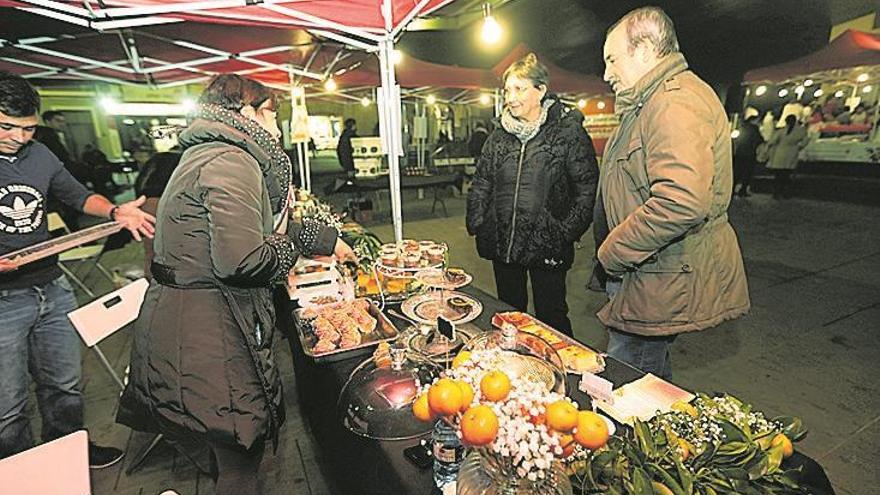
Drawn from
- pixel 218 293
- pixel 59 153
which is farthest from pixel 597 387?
pixel 59 153

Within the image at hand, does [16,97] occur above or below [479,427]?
above

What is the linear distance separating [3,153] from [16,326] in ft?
2.23

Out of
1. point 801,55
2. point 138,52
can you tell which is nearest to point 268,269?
point 138,52

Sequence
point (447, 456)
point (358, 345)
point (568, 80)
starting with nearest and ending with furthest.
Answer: point (447, 456) < point (358, 345) < point (568, 80)

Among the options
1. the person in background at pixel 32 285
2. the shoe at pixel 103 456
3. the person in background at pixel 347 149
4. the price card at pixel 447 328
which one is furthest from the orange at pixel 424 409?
the person in background at pixel 347 149

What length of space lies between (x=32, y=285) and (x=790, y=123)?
12998 millimetres

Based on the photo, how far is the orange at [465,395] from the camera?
0.65 m

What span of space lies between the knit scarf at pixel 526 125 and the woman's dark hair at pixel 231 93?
1259mm

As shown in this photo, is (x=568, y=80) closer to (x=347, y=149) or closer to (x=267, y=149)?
(x=347, y=149)

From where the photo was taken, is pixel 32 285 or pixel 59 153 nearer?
pixel 32 285

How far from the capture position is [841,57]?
20.1ft

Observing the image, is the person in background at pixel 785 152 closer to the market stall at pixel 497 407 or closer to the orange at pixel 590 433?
the market stall at pixel 497 407

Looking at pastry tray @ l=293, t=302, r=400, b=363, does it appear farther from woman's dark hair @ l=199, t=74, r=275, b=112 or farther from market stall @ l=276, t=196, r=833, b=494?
woman's dark hair @ l=199, t=74, r=275, b=112

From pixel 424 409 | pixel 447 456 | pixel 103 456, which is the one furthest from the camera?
pixel 103 456
